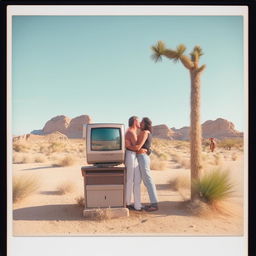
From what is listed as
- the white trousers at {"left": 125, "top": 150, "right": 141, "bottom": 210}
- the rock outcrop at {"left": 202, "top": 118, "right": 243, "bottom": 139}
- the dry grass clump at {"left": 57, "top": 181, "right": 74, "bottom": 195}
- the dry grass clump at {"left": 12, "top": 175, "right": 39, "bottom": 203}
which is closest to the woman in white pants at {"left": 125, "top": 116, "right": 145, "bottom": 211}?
the white trousers at {"left": 125, "top": 150, "right": 141, "bottom": 210}

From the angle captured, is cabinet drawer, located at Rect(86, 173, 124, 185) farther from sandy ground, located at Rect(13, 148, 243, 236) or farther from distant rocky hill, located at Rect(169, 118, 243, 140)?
distant rocky hill, located at Rect(169, 118, 243, 140)

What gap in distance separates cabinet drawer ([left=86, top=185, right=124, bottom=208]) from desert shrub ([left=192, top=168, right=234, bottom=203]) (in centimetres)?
152

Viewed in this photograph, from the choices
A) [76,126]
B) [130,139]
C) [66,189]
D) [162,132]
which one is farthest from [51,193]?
[76,126]

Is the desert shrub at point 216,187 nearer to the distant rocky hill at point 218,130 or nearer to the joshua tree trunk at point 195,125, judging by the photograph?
the joshua tree trunk at point 195,125

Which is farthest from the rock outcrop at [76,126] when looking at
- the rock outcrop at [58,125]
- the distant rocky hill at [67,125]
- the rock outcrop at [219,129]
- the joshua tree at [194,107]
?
Answer: the joshua tree at [194,107]

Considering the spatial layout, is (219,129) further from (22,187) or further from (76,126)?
(22,187)

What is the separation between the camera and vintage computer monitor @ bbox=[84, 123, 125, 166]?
4930mm

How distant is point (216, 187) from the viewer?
214 inches

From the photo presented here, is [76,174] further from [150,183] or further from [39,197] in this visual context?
[150,183]

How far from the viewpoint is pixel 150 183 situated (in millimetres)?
5320

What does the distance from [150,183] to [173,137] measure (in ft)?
124

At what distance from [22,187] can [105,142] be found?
2.52 m

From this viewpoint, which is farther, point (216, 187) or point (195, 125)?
point (195, 125)
